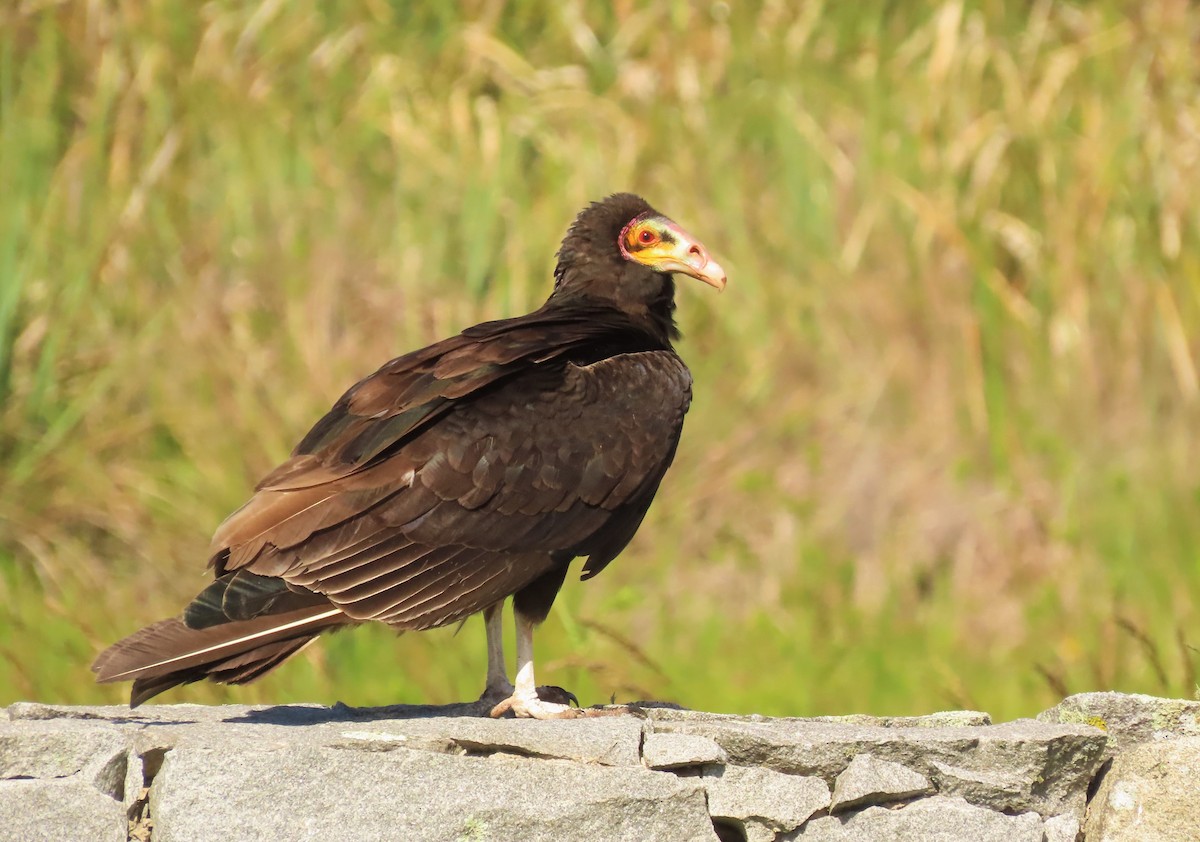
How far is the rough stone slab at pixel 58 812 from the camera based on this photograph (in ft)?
9.34

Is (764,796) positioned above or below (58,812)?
below

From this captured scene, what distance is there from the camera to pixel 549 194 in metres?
8.70

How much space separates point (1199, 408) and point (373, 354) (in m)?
3.65

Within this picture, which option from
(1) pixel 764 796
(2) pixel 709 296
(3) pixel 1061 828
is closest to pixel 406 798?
(1) pixel 764 796

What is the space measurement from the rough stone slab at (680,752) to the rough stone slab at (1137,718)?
0.84m

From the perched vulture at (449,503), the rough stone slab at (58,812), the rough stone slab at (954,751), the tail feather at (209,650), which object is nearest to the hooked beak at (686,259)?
the perched vulture at (449,503)

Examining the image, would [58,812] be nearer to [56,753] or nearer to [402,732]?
[56,753]

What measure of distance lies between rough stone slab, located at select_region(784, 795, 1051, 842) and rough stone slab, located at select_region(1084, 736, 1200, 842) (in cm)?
21

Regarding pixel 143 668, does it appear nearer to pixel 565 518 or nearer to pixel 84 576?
pixel 565 518

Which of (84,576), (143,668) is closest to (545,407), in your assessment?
(143,668)

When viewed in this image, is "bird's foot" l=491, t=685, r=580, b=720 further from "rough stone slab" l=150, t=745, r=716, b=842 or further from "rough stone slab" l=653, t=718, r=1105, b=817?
"rough stone slab" l=150, t=745, r=716, b=842

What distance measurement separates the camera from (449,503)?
12.2ft

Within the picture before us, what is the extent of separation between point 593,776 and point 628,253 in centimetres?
190

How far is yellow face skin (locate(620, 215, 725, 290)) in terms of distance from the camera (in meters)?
4.63
